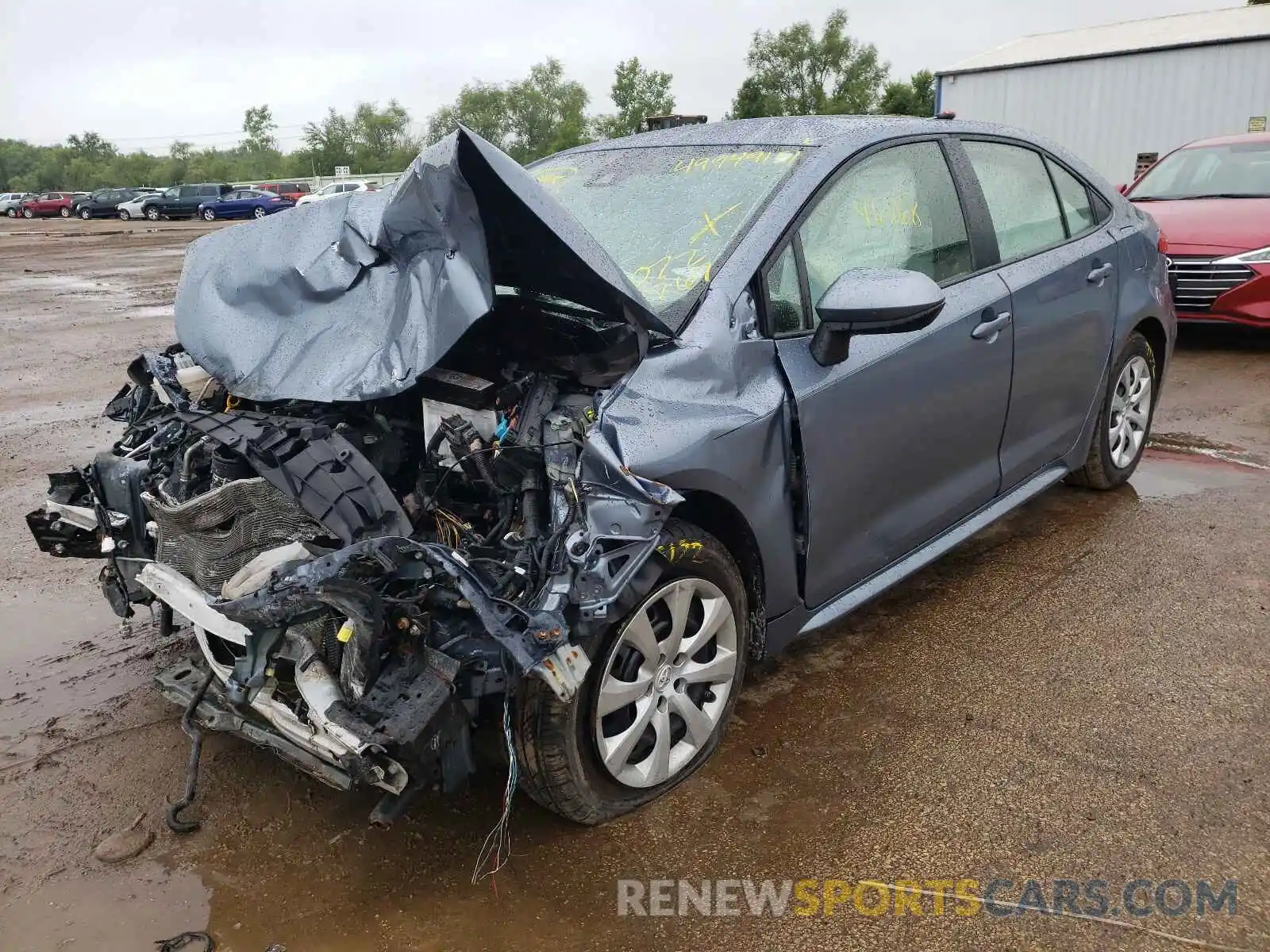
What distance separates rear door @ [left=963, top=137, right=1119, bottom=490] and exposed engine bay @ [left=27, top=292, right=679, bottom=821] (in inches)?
A: 72.7

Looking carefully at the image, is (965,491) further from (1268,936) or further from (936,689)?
(1268,936)

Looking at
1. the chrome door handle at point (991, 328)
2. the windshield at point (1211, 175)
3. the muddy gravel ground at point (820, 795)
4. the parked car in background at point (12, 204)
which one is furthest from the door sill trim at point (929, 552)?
the parked car in background at point (12, 204)

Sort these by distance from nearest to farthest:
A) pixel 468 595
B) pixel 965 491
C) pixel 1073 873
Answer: pixel 468 595
pixel 1073 873
pixel 965 491

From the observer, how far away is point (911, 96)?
48.4 metres

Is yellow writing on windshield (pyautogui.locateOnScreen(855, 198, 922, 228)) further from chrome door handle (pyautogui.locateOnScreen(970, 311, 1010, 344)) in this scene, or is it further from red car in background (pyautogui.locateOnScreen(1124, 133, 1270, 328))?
red car in background (pyautogui.locateOnScreen(1124, 133, 1270, 328))

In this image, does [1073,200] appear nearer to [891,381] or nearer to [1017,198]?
[1017,198]

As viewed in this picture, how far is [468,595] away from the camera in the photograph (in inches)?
87.5

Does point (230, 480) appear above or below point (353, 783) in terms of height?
above

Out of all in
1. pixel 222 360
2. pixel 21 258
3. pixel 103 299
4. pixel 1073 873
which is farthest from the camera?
pixel 21 258

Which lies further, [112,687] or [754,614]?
[112,687]

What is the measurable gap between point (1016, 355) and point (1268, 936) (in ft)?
6.76

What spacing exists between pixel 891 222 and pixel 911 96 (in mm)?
49966

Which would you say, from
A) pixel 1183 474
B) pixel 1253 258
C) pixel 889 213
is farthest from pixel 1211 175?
pixel 889 213

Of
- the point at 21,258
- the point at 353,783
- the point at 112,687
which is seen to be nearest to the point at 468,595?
the point at 353,783
